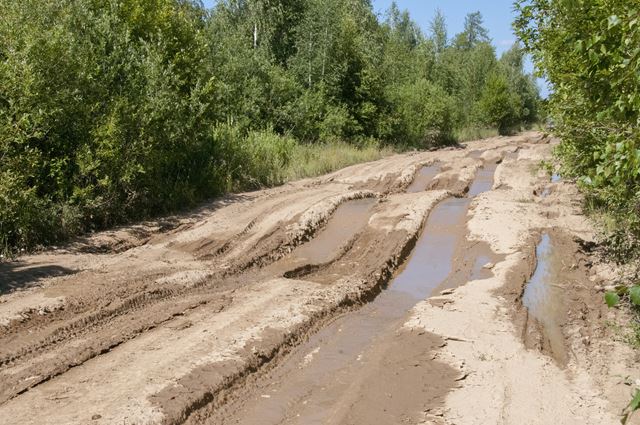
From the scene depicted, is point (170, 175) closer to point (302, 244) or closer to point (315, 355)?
point (302, 244)

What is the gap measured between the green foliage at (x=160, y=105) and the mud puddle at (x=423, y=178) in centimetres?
335

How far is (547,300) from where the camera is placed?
8750 mm

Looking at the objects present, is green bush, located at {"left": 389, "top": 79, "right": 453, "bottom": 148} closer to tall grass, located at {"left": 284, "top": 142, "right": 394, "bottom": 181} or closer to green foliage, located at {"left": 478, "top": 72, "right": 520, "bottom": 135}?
tall grass, located at {"left": 284, "top": 142, "right": 394, "bottom": 181}

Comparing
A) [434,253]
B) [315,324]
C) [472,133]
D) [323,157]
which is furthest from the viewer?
[472,133]

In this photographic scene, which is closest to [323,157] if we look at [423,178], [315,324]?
[423,178]

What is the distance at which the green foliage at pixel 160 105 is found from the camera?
10875 millimetres

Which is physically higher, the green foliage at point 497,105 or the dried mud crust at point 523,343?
the green foliage at point 497,105

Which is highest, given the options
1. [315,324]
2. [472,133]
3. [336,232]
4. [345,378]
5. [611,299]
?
[472,133]

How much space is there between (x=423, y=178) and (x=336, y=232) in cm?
965

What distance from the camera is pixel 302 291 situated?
8.50 metres

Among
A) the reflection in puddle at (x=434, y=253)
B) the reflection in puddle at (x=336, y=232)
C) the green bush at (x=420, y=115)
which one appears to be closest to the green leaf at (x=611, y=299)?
the reflection in puddle at (x=434, y=253)

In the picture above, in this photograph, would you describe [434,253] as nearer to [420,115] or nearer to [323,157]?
[323,157]

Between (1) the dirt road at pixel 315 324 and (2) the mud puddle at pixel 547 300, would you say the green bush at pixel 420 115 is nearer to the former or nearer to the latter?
(1) the dirt road at pixel 315 324

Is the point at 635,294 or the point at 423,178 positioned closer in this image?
the point at 635,294
